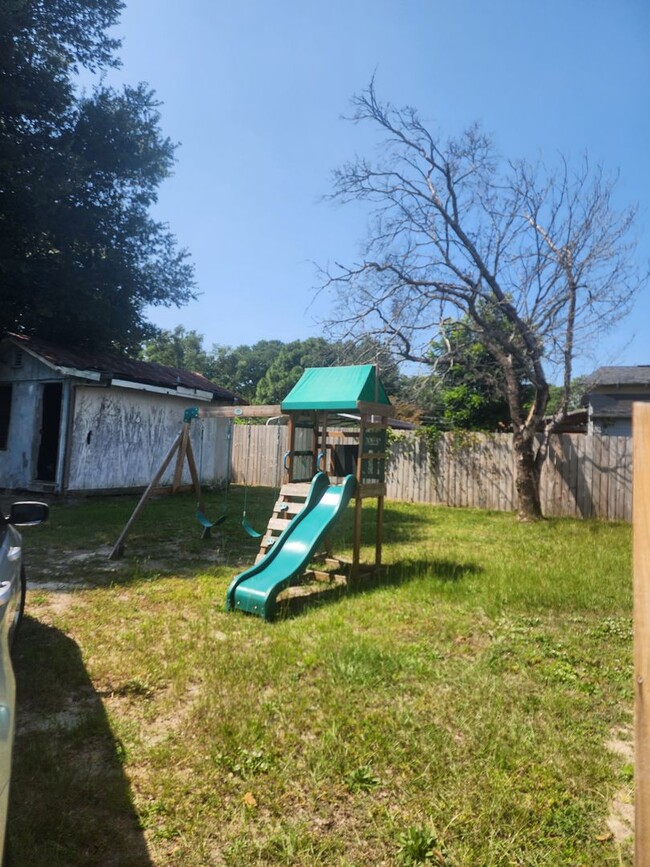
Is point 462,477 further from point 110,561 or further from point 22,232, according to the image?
point 22,232

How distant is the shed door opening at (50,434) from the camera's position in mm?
13273

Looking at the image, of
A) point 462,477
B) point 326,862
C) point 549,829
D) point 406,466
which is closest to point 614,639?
point 549,829

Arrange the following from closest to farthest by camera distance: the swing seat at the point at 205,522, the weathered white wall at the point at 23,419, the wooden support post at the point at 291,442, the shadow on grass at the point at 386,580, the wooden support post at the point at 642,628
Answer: the wooden support post at the point at 642,628 < the shadow on grass at the point at 386,580 < the wooden support post at the point at 291,442 < the swing seat at the point at 205,522 < the weathered white wall at the point at 23,419

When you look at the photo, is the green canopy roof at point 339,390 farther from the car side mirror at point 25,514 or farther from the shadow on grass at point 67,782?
the shadow on grass at point 67,782

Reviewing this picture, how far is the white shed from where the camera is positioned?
37.1 ft

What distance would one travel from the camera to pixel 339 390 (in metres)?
6.24

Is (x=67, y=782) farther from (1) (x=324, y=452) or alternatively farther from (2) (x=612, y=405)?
(2) (x=612, y=405)

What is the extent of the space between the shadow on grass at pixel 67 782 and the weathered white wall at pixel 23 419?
31.6 ft

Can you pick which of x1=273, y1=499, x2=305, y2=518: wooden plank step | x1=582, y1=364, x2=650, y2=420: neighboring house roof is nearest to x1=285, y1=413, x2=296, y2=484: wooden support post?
x1=273, y1=499, x2=305, y2=518: wooden plank step

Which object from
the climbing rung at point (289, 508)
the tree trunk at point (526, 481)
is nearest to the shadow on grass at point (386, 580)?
the climbing rung at point (289, 508)

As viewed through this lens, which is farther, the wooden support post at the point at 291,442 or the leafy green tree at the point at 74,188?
the leafy green tree at the point at 74,188

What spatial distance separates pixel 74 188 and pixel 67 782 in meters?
14.8

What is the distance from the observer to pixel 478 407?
62.6 feet

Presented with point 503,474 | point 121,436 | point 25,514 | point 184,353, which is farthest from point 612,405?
point 184,353
